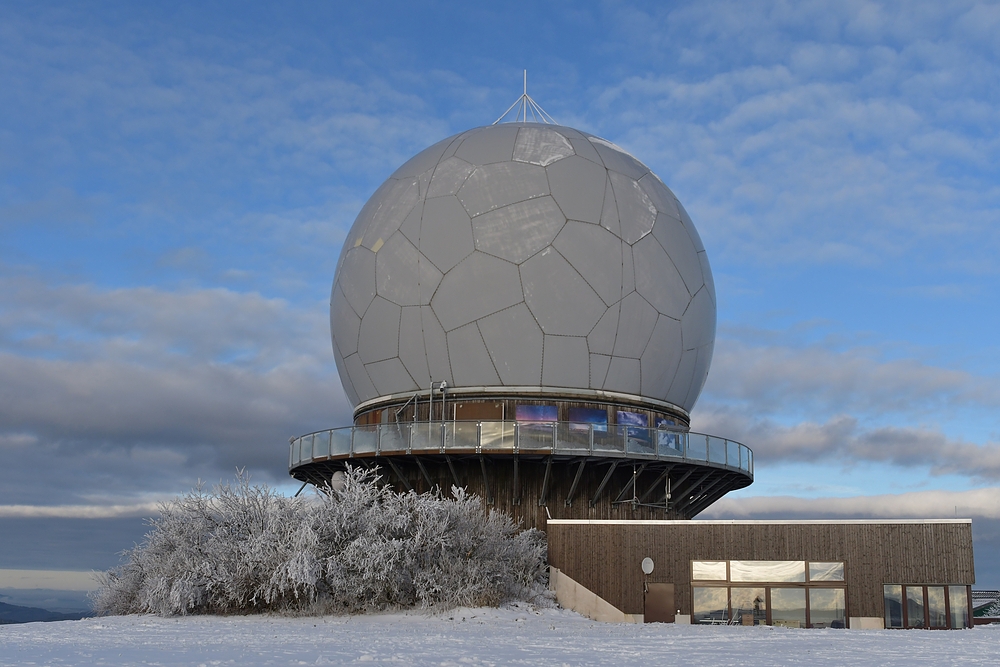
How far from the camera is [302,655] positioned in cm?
1070

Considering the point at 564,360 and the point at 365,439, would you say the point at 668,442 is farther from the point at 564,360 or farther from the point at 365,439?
the point at 365,439

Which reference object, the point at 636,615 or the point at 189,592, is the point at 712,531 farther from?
the point at 189,592

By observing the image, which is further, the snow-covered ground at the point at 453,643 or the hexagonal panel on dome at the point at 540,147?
the hexagonal panel on dome at the point at 540,147

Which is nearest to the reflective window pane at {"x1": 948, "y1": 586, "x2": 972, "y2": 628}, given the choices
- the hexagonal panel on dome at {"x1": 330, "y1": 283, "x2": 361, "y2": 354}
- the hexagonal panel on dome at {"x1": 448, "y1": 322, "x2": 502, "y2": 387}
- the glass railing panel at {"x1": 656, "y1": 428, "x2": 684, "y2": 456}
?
the glass railing panel at {"x1": 656, "y1": 428, "x2": 684, "y2": 456}

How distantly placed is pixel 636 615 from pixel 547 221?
29.1ft

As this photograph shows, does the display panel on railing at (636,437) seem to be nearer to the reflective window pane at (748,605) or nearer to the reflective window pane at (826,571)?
the reflective window pane at (748,605)

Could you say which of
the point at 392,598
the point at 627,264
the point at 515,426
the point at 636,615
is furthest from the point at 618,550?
the point at 627,264

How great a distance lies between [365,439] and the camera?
22125 mm

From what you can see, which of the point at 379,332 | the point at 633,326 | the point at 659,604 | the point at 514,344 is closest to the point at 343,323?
the point at 379,332

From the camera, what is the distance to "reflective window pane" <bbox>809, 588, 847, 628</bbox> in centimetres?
1902

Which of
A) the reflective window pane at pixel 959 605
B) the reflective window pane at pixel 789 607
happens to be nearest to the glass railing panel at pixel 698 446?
the reflective window pane at pixel 789 607

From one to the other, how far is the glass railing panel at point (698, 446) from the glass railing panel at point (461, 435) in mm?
5004

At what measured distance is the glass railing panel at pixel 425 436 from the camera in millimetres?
21219

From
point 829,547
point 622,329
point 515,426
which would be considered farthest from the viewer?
point 622,329
